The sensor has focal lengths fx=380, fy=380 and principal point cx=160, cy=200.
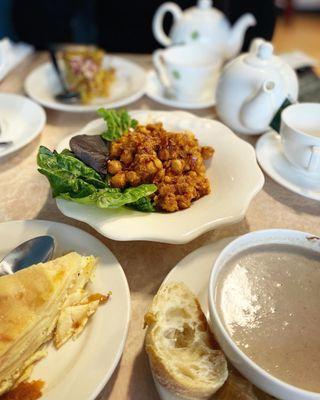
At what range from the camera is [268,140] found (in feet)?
4.26

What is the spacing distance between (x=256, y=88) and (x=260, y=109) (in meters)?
0.08

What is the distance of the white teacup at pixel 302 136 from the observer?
42.4 inches

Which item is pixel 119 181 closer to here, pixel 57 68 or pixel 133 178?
pixel 133 178

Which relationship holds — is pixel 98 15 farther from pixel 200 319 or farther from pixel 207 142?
pixel 200 319

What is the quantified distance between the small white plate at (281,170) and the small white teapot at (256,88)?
0.06 meters

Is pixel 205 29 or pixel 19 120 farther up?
pixel 205 29

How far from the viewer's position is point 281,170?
Answer: 3.88ft

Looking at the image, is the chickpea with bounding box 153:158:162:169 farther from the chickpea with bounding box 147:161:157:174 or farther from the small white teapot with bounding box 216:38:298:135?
the small white teapot with bounding box 216:38:298:135

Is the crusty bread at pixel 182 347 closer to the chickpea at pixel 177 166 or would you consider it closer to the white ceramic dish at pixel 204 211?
the white ceramic dish at pixel 204 211

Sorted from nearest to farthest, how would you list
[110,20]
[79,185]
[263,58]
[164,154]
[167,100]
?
1. [79,185]
2. [164,154]
3. [263,58]
4. [167,100]
5. [110,20]

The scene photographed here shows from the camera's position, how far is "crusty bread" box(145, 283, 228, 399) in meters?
0.61

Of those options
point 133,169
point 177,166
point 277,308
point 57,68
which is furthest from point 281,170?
point 57,68

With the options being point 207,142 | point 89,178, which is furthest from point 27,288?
point 207,142

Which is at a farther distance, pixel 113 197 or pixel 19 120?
pixel 19 120
